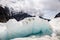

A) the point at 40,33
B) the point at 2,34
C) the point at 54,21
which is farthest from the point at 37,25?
the point at 2,34

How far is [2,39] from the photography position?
1055 cm

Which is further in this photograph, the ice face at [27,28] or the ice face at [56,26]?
the ice face at [56,26]

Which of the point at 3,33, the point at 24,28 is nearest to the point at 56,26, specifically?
the point at 24,28

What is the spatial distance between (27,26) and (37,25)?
2.60ft

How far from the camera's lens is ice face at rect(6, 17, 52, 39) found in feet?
35.5

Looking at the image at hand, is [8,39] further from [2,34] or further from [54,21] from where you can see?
[54,21]

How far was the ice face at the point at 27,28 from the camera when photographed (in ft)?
35.5

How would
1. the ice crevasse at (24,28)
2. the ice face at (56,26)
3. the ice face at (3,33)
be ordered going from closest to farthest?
1. the ice face at (3,33)
2. the ice crevasse at (24,28)
3. the ice face at (56,26)

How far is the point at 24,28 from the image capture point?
11102 mm

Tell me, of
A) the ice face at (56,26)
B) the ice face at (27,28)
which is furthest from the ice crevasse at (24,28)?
the ice face at (56,26)

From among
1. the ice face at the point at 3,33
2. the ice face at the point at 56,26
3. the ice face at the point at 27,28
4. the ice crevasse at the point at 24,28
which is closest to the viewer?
the ice face at the point at 3,33

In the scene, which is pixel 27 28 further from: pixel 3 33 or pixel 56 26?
pixel 56 26

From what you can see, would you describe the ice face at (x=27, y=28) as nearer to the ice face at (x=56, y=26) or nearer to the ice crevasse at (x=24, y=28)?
the ice crevasse at (x=24, y=28)

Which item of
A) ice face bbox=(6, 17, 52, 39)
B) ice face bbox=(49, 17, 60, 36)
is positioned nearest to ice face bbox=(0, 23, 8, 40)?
ice face bbox=(6, 17, 52, 39)
